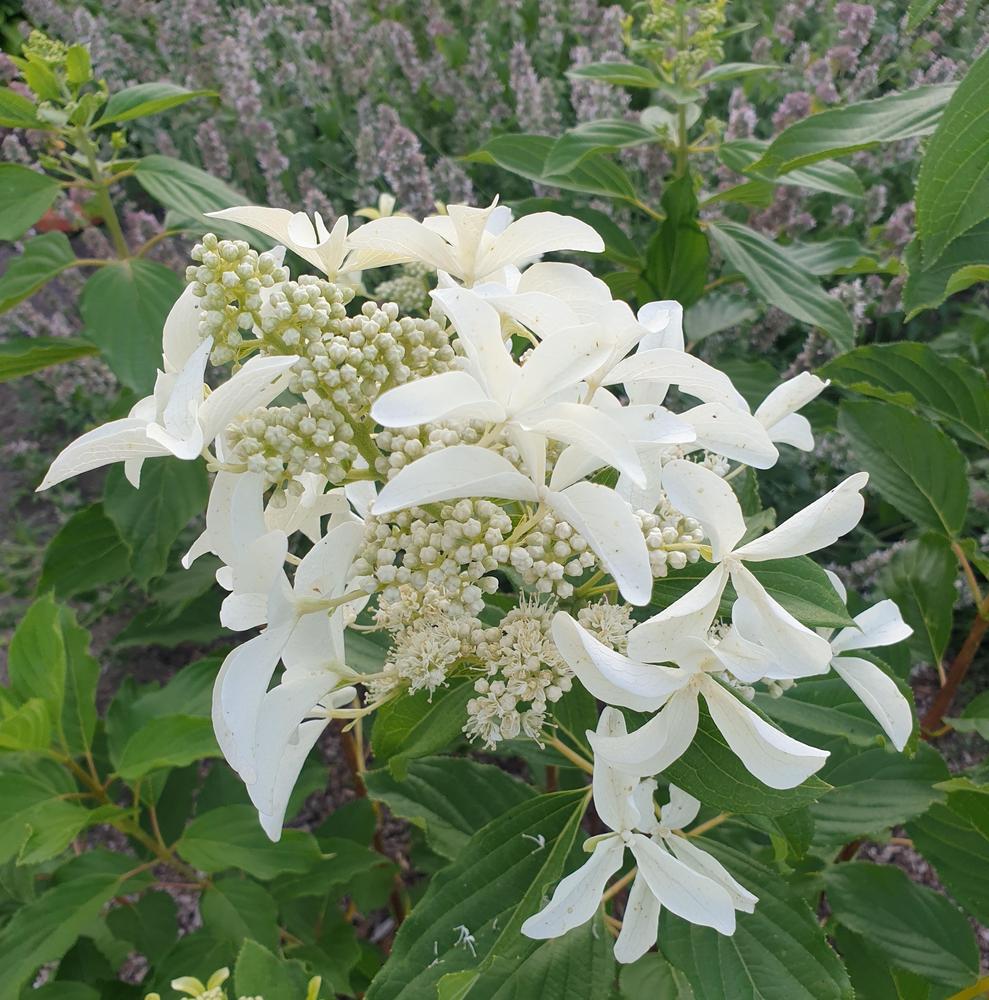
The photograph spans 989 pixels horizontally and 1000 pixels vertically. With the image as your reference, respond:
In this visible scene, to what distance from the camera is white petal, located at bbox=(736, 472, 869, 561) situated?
23.5 inches

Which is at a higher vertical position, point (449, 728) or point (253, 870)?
point (449, 728)

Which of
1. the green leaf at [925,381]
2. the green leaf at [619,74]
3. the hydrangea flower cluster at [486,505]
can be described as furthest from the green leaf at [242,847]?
the green leaf at [619,74]

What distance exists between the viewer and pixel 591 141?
155 centimetres

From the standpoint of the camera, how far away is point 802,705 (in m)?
0.99

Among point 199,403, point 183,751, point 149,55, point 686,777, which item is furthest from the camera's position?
point 149,55

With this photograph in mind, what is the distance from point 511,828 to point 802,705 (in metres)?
0.36

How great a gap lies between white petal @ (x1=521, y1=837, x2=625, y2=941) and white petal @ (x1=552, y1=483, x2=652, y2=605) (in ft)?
0.98

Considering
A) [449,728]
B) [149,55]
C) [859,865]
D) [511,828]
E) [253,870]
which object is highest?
[149,55]

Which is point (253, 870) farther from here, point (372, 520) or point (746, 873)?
point (372, 520)

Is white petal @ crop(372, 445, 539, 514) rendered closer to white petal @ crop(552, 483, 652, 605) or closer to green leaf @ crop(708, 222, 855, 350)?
white petal @ crop(552, 483, 652, 605)

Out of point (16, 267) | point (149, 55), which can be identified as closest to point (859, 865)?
point (16, 267)

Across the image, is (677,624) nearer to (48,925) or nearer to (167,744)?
(167,744)

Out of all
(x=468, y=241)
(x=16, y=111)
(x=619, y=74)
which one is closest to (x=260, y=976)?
(x=468, y=241)

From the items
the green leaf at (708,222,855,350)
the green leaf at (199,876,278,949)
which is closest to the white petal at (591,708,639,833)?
the green leaf at (199,876,278,949)
